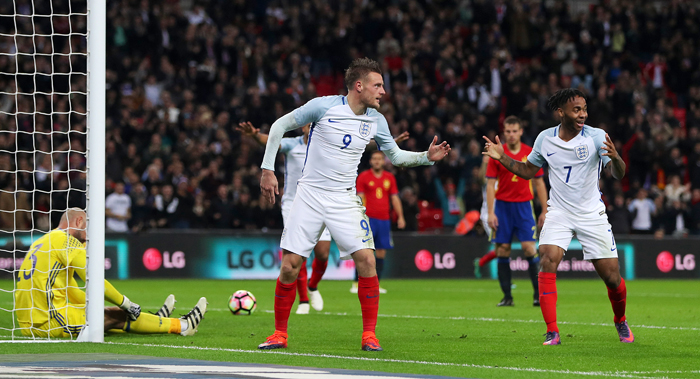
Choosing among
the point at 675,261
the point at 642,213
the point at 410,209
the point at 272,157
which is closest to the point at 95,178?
the point at 272,157

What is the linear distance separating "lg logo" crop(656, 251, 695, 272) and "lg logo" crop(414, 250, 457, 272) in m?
4.30

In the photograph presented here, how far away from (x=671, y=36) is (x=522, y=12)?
4.31 metres

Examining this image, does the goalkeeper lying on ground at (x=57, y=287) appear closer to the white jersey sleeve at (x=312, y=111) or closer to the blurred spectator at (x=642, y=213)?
the white jersey sleeve at (x=312, y=111)

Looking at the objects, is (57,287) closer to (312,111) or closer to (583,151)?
(312,111)

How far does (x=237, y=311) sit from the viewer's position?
10.9 metres

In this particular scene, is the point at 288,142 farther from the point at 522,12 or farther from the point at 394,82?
the point at 522,12

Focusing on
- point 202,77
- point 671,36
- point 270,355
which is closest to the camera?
point 270,355

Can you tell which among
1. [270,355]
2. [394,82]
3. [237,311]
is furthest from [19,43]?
[270,355]

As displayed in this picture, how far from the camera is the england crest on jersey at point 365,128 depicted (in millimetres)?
7641

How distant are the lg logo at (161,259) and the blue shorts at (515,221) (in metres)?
8.40

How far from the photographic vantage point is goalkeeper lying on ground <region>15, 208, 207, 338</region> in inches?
316

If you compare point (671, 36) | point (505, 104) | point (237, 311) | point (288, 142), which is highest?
point (671, 36)

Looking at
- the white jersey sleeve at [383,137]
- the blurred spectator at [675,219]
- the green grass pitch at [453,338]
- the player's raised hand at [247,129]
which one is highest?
the player's raised hand at [247,129]

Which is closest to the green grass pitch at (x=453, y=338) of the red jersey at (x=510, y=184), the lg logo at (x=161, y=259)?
the red jersey at (x=510, y=184)
